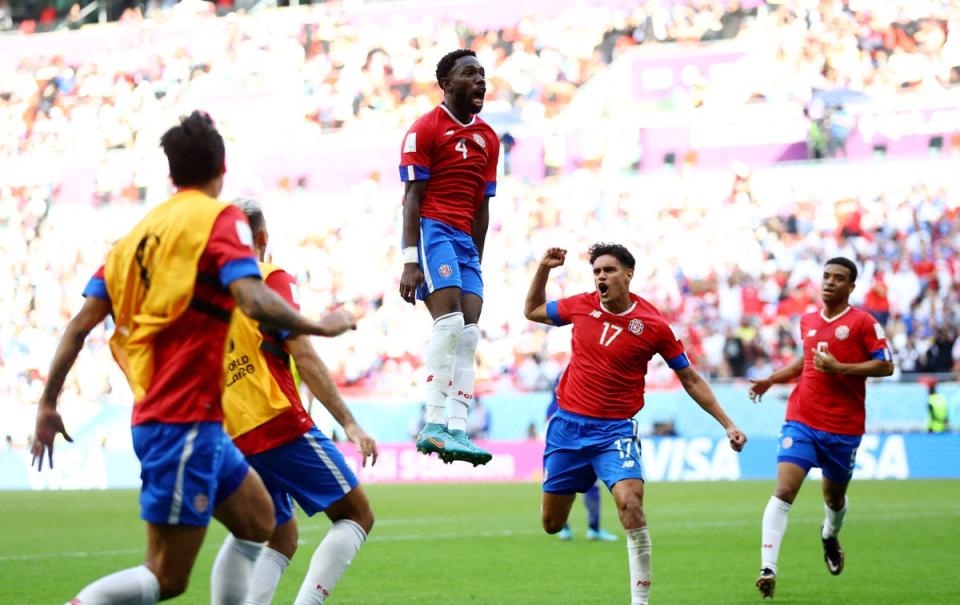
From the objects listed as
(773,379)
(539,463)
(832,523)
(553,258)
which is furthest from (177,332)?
(539,463)

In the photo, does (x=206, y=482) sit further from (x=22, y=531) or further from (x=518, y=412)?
(x=518, y=412)

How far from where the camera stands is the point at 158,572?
561 centimetres

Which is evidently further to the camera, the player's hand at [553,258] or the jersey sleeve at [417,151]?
the player's hand at [553,258]

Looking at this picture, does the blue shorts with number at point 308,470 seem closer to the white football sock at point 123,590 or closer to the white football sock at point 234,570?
the white football sock at point 234,570

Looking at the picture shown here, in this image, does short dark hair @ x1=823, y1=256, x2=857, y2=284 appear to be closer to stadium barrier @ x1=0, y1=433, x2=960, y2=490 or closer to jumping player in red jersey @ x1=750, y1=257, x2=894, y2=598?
jumping player in red jersey @ x1=750, y1=257, x2=894, y2=598

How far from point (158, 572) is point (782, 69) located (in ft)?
84.5

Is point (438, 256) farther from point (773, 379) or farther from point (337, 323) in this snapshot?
point (773, 379)

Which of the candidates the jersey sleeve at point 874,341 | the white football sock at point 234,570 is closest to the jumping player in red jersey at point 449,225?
the white football sock at point 234,570

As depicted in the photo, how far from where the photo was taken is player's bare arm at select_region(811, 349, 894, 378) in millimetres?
11266

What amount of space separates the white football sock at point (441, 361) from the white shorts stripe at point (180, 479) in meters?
3.02

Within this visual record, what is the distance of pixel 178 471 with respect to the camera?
5.55 meters

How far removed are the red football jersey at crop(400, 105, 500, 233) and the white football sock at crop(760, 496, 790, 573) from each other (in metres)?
3.73

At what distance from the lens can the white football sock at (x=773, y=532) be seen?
1047 centimetres

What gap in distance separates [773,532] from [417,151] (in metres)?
4.50
